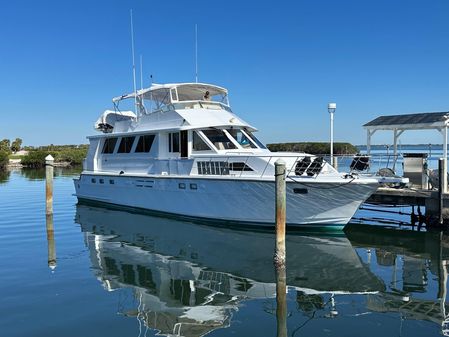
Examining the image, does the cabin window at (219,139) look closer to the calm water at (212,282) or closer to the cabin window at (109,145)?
the calm water at (212,282)

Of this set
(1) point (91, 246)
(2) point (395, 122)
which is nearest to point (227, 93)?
(2) point (395, 122)

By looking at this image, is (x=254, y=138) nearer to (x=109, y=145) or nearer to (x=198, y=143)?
(x=198, y=143)

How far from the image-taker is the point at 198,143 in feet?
46.6

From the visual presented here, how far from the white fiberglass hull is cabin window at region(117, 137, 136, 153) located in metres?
1.42

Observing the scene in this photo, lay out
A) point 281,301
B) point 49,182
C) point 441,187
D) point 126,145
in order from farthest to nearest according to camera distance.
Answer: point 126,145 < point 49,182 < point 441,187 < point 281,301

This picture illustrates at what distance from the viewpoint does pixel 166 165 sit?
1495cm

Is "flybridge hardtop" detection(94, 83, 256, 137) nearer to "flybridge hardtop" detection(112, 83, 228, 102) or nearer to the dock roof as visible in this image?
"flybridge hardtop" detection(112, 83, 228, 102)

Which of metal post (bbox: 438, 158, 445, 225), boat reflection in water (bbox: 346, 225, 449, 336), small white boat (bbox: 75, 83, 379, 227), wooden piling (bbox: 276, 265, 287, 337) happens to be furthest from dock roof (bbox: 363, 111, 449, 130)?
wooden piling (bbox: 276, 265, 287, 337)

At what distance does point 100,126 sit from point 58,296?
492 inches

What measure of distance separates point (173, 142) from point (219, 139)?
180 cm

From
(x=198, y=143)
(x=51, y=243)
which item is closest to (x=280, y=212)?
(x=198, y=143)

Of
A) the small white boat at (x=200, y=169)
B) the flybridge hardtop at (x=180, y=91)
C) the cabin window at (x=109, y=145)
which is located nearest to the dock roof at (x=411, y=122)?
the small white boat at (x=200, y=169)

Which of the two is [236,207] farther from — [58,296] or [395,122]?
[395,122]

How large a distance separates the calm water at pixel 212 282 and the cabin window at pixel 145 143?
3.28m
